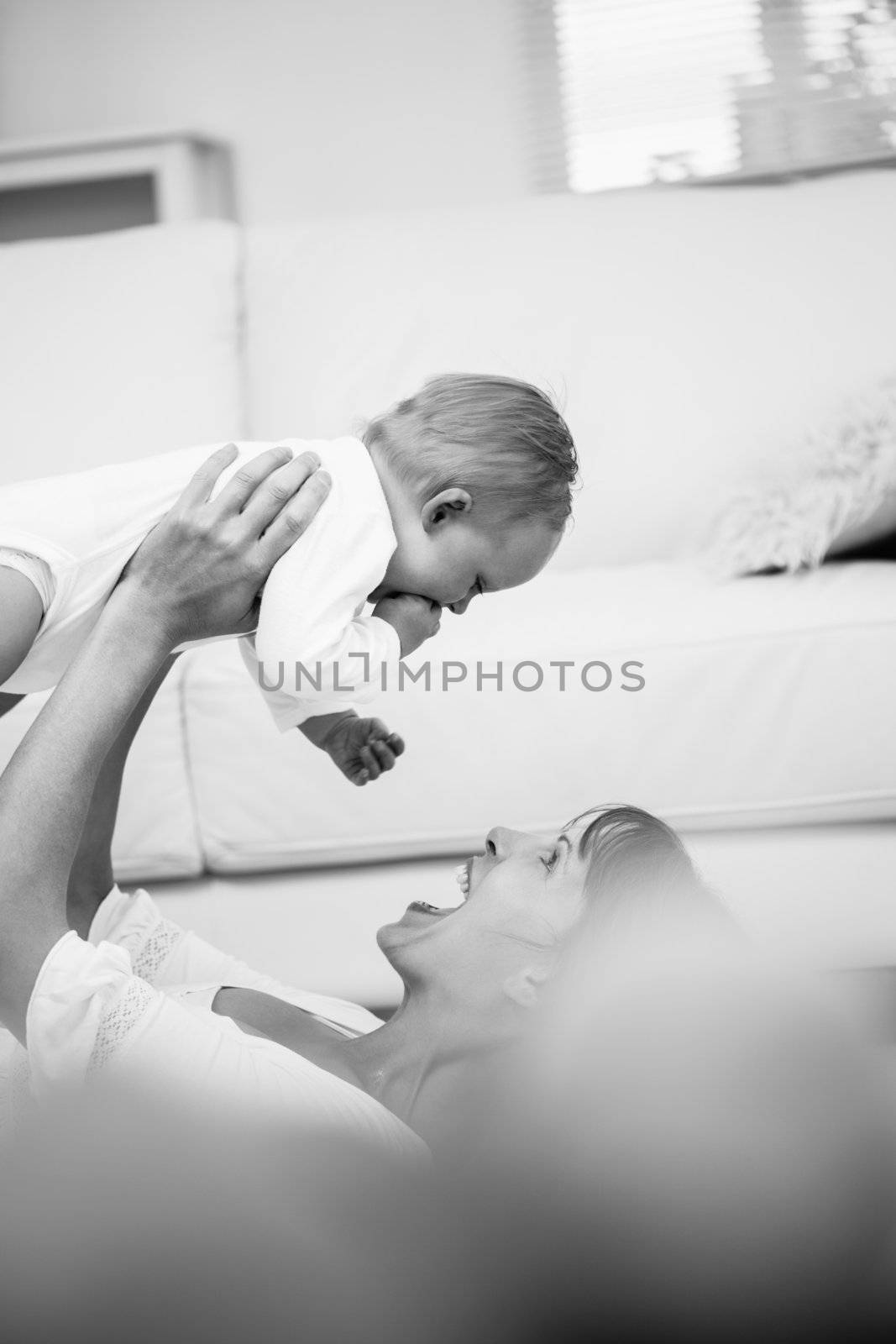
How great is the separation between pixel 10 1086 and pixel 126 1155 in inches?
20.4

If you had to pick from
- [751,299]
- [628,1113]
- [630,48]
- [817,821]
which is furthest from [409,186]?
[628,1113]

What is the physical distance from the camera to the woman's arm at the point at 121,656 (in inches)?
26.6

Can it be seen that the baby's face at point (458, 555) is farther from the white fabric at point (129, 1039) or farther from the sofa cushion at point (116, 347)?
the sofa cushion at point (116, 347)

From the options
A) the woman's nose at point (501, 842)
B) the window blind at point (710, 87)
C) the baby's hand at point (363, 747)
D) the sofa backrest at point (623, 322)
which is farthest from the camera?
the window blind at point (710, 87)

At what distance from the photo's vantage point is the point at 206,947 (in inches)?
43.4

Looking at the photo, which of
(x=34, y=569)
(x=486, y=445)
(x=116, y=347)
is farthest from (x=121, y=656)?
(x=116, y=347)

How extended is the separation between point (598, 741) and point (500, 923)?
0.53 metres

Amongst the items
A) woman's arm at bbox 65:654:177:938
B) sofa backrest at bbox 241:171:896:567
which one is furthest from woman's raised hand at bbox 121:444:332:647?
sofa backrest at bbox 241:171:896:567

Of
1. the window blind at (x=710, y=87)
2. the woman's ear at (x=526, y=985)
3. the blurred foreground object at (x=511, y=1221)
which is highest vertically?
the window blind at (x=710, y=87)

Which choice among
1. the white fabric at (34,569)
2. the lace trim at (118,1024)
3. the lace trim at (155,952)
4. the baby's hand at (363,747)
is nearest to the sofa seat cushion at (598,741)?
the baby's hand at (363,747)

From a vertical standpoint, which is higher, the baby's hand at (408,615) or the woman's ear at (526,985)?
the baby's hand at (408,615)

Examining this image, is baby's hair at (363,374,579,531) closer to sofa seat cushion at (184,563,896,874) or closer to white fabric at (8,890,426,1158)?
sofa seat cushion at (184,563,896,874)

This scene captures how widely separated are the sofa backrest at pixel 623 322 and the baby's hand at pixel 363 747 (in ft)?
2.50

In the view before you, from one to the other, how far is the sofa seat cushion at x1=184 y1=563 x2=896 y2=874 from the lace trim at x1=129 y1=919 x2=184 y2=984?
0.28m
